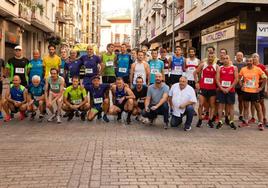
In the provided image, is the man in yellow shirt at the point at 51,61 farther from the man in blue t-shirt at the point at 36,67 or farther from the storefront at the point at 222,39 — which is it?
the storefront at the point at 222,39

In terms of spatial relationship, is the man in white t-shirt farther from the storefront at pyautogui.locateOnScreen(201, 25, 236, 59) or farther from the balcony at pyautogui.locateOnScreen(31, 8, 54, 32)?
the balcony at pyautogui.locateOnScreen(31, 8, 54, 32)

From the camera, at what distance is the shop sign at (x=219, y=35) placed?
22594 mm

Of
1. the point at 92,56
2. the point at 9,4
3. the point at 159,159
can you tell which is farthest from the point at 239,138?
the point at 9,4

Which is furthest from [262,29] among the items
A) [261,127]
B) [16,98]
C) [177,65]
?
[16,98]

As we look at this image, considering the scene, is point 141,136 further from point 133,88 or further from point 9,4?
point 9,4

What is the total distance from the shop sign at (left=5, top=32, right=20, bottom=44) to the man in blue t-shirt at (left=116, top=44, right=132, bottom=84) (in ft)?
59.4

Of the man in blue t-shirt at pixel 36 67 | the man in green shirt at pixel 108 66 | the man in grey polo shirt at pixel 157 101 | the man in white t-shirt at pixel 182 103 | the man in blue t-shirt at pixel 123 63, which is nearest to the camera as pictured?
the man in white t-shirt at pixel 182 103

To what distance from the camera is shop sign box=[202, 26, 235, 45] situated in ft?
74.1

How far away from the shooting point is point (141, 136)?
28.6ft

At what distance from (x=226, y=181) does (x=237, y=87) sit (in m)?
6.01

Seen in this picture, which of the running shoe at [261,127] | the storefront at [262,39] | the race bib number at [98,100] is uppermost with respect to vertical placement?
the storefront at [262,39]

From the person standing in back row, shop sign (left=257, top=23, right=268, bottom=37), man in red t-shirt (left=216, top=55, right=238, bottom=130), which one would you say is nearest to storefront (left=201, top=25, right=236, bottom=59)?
shop sign (left=257, top=23, right=268, bottom=37)

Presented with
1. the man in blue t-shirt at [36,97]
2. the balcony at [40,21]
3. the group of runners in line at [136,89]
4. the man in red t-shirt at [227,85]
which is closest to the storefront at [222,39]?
the group of runners in line at [136,89]

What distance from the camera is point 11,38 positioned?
29.6 metres
